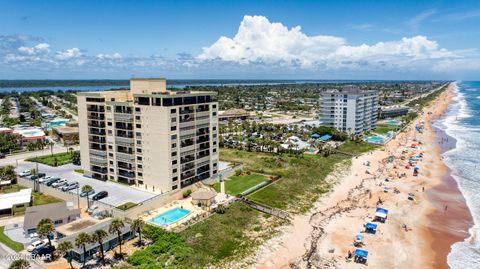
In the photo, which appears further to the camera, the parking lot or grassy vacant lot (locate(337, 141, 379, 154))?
grassy vacant lot (locate(337, 141, 379, 154))

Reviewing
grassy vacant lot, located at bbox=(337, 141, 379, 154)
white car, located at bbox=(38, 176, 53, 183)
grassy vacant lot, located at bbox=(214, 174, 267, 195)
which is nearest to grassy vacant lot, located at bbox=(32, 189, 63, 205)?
white car, located at bbox=(38, 176, 53, 183)

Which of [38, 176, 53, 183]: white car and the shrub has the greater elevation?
[38, 176, 53, 183]: white car

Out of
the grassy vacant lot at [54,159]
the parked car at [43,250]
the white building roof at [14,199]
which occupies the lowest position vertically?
the parked car at [43,250]

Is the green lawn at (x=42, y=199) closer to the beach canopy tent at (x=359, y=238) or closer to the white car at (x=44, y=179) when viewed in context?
the white car at (x=44, y=179)

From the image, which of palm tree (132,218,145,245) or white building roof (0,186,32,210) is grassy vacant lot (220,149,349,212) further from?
white building roof (0,186,32,210)

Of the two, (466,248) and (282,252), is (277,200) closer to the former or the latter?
(282,252)

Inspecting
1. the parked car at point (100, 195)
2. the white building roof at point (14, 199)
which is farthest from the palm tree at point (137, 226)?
the white building roof at point (14, 199)

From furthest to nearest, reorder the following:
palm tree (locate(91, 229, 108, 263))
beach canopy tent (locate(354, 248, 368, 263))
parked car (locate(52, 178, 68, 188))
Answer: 1. parked car (locate(52, 178, 68, 188))
2. beach canopy tent (locate(354, 248, 368, 263))
3. palm tree (locate(91, 229, 108, 263))
